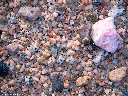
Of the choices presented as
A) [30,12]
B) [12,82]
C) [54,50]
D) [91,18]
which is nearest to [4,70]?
[12,82]

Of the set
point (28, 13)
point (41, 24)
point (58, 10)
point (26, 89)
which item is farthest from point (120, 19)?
point (26, 89)

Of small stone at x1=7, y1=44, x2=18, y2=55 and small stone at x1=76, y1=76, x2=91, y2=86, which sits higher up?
small stone at x1=7, y1=44, x2=18, y2=55

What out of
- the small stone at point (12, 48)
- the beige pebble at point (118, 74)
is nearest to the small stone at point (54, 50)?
the small stone at point (12, 48)

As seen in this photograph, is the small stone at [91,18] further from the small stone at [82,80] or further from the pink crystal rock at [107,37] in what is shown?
the small stone at [82,80]

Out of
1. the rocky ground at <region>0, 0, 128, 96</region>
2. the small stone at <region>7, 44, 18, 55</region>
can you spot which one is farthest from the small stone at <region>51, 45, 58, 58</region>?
the small stone at <region>7, 44, 18, 55</region>

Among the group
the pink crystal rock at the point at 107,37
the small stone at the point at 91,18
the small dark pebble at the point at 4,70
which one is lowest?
the small dark pebble at the point at 4,70

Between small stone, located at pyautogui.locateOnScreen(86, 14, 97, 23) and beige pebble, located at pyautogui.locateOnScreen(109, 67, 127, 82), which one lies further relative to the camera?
small stone, located at pyautogui.locateOnScreen(86, 14, 97, 23)

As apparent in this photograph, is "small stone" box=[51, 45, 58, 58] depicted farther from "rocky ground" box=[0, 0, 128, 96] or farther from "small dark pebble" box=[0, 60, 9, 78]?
"small dark pebble" box=[0, 60, 9, 78]
